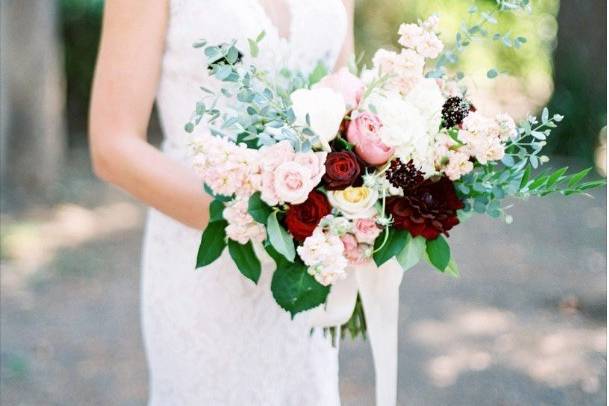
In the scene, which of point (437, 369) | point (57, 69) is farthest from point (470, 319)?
point (57, 69)

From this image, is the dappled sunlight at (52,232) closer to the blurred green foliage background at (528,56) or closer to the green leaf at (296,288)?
the blurred green foliage background at (528,56)

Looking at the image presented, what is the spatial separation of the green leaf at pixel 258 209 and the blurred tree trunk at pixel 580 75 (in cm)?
1006

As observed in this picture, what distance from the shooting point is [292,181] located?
182cm

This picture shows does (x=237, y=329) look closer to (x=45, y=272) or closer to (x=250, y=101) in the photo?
(x=250, y=101)

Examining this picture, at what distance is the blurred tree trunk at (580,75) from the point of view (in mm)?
11281

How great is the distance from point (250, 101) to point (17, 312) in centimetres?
541

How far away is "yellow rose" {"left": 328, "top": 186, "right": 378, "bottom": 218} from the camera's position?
188 centimetres

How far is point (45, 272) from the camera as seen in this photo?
760 centimetres

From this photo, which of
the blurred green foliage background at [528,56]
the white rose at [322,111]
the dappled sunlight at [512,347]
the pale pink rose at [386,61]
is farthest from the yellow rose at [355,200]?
the blurred green foliage background at [528,56]

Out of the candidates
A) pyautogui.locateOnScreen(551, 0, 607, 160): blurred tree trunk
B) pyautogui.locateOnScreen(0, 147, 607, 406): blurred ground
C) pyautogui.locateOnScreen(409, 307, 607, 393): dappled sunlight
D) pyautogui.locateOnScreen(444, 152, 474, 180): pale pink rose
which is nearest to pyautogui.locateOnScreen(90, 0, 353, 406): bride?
pyautogui.locateOnScreen(444, 152, 474, 180): pale pink rose

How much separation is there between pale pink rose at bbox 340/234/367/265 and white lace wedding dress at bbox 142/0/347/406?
22.3 inches

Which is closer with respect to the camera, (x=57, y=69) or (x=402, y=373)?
(x=402, y=373)

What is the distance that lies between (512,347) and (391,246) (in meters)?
4.44

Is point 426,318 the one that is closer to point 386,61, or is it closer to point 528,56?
point 386,61
